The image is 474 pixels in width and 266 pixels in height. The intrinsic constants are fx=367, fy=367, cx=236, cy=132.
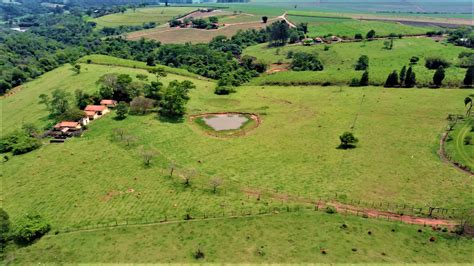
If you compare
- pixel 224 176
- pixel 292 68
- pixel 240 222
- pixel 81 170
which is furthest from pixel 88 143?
pixel 292 68

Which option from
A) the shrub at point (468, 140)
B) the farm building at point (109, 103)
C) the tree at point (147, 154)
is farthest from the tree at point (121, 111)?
the shrub at point (468, 140)

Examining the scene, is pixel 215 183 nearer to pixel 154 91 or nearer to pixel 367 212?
pixel 367 212

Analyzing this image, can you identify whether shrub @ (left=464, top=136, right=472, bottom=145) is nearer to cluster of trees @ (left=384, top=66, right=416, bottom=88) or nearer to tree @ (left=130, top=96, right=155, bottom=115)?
cluster of trees @ (left=384, top=66, right=416, bottom=88)

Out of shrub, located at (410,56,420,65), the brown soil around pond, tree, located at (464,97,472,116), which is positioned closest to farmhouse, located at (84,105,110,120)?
the brown soil around pond

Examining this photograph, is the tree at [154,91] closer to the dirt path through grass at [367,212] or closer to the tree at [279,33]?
the dirt path through grass at [367,212]

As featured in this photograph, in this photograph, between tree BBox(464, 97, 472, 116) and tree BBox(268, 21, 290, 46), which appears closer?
tree BBox(464, 97, 472, 116)

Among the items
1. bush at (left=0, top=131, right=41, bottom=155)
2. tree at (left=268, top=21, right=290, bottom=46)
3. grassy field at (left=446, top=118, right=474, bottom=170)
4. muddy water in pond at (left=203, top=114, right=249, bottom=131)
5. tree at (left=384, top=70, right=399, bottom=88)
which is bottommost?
bush at (left=0, top=131, right=41, bottom=155)

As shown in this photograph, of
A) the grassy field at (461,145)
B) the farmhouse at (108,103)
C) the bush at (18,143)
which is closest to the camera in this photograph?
the grassy field at (461,145)
